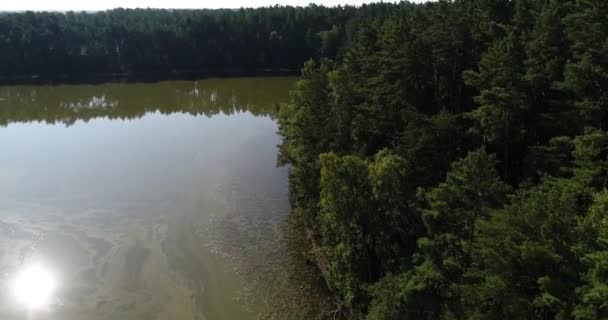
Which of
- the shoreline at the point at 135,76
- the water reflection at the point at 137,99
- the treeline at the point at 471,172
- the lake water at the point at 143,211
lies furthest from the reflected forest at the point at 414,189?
the shoreline at the point at 135,76

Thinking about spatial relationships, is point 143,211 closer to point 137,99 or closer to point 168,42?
point 137,99

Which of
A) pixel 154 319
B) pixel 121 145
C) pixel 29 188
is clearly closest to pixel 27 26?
pixel 121 145

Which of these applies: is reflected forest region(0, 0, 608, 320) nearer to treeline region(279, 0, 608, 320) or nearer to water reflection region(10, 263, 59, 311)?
treeline region(279, 0, 608, 320)

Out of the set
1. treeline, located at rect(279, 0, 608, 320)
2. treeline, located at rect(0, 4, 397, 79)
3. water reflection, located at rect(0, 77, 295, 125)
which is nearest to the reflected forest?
treeline, located at rect(279, 0, 608, 320)

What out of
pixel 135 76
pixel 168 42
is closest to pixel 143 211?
pixel 135 76

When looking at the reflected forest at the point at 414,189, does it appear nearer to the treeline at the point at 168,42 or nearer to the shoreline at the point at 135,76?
the shoreline at the point at 135,76

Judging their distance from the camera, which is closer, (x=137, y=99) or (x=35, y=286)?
(x=35, y=286)
